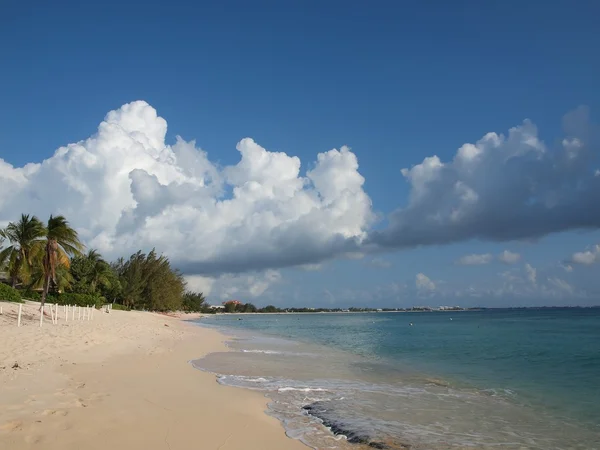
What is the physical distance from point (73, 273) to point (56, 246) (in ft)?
110

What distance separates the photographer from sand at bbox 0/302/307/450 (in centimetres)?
681

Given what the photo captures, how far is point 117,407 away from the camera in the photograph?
8.68 m

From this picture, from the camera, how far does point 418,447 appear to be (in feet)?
25.5

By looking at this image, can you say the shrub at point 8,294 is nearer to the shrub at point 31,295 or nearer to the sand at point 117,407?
the shrub at point 31,295

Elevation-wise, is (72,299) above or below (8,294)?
below

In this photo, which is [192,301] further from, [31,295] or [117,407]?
[117,407]

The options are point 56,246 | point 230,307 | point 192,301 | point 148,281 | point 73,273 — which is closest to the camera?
point 56,246

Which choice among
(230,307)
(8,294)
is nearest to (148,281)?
(8,294)

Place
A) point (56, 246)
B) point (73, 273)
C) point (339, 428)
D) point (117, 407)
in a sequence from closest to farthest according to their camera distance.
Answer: point (117, 407) → point (339, 428) → point (56, 246) → point (73, 273)

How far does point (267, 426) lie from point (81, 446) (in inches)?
137

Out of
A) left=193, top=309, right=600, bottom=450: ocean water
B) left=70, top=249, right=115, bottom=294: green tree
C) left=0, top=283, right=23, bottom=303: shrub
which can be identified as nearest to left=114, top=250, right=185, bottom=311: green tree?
left=70, top=249, right=115, bottom=294: green tree

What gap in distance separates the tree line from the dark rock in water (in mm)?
18961

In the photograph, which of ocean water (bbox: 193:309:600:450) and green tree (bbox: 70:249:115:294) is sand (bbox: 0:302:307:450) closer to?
ocean water (bbox: 193:309:600:450)

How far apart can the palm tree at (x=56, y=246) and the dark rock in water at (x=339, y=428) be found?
74.6 feet
